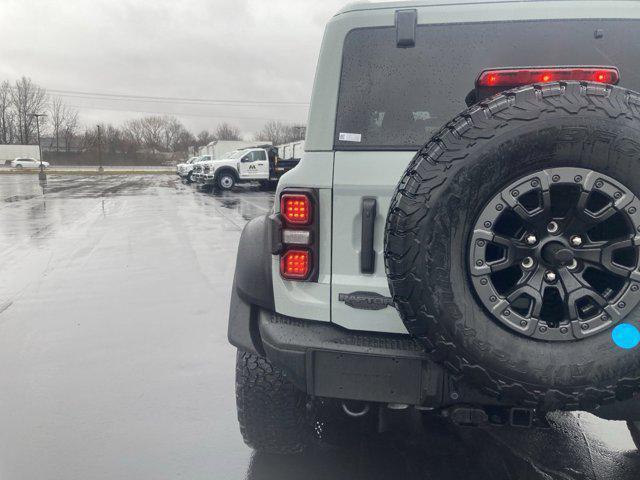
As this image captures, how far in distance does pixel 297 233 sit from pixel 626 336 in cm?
129

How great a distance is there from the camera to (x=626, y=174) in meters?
1.73

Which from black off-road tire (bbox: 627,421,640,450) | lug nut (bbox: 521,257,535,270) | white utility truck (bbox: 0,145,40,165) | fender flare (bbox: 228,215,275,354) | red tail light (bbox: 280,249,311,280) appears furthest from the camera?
white utility truck (bbox: 0,145,40,165)

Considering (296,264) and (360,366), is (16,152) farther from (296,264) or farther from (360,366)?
(360,366)

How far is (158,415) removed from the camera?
10.9 ft

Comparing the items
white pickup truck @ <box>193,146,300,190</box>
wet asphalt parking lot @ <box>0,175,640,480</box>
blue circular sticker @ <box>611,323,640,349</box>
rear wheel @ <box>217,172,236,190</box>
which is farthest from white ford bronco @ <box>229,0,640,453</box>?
rear wheel @ <box>217,172,236,190</box>

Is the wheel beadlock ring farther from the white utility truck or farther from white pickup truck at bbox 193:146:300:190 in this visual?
the white utility truck

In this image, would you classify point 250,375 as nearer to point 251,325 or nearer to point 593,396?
point 251,325

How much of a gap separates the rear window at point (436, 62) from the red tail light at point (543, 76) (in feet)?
Answer: 1.11

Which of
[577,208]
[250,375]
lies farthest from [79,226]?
[577,208]

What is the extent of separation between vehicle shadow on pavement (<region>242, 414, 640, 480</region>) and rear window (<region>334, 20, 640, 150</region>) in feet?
5.45

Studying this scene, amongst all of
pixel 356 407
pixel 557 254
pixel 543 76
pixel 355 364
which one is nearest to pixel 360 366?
pixel 355 364

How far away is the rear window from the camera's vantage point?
2264 millimetres

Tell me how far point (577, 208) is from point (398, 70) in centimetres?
100

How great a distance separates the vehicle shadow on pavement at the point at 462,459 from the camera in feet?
8.87
